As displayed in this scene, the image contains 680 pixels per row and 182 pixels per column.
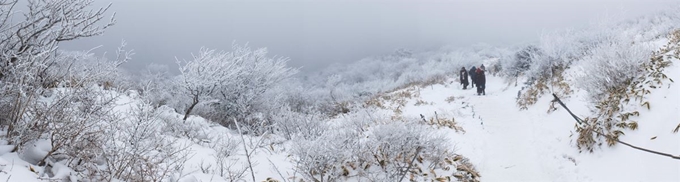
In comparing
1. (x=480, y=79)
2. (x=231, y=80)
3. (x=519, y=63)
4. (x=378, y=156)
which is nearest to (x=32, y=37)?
(x=378, y=156)

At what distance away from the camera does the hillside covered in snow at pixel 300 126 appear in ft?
12.7

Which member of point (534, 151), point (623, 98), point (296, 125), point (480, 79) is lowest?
point (534, 151)

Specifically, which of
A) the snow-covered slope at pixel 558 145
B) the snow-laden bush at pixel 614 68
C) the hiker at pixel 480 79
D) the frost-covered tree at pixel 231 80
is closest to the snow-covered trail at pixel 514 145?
the snow-covered slope at pixel 558 145

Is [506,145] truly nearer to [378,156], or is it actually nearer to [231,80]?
[378,156]

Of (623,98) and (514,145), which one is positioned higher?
(623,98)

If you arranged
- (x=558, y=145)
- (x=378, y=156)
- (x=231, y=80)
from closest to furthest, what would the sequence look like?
(x=378, y=156), (x=558, y=145), (x=231, y=80)

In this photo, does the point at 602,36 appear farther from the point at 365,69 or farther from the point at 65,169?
the point at 365,69

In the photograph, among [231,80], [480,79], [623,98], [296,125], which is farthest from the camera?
[480,79]

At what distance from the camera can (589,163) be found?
6.58 metres

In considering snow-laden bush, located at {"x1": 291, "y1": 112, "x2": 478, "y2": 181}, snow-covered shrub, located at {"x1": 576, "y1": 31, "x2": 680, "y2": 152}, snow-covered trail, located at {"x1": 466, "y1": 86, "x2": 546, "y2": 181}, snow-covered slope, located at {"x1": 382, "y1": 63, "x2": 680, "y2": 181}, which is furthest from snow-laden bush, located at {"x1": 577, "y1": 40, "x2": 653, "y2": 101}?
snow-laden bush, located at {"x1": 291, "y1": 112, "x2": 478, "y2": 181}

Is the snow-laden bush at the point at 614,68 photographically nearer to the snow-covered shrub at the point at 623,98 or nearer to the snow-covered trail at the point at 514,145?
the snow-covered shrub at the point at 623,98

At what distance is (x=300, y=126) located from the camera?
8.36 metres

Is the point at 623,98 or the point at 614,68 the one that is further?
the point at 614,68

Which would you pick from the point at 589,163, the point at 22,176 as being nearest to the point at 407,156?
the point at 589,163
